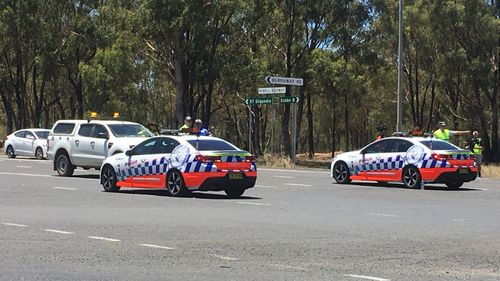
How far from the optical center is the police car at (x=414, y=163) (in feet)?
68.4

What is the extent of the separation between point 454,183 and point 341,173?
3.29 meters

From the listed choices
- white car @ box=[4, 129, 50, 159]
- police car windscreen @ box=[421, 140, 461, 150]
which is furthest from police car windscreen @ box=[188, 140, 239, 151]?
white car @ box=[4, 129, 50, 159]

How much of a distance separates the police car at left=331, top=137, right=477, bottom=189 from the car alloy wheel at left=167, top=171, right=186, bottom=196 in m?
6.65

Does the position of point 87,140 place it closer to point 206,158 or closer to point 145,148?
point 145,148

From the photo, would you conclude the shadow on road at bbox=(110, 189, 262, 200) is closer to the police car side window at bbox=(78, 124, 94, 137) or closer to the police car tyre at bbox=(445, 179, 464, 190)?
the police car side window at bbox=(78, 124, 94, 137)

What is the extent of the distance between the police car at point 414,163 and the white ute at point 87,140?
676cm

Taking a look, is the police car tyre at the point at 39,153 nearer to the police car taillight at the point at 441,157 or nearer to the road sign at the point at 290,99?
the road sign at the point at 290,99

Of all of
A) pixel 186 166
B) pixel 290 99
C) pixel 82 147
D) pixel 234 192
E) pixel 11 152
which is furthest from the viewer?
pixel 11 152

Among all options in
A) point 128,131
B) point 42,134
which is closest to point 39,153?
point 42,134

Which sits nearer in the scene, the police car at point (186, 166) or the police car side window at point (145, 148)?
the police car at point (186, 166)

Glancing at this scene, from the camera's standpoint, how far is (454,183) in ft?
71.7

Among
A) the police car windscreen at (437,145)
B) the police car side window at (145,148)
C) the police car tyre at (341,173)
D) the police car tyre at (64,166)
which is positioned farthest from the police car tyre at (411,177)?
the police car tyre at (64,166)

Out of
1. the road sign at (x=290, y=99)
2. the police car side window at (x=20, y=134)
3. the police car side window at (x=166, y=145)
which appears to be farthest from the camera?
the police car side window at (x=20, y=134)

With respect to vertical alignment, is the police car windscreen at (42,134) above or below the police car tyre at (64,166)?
above
